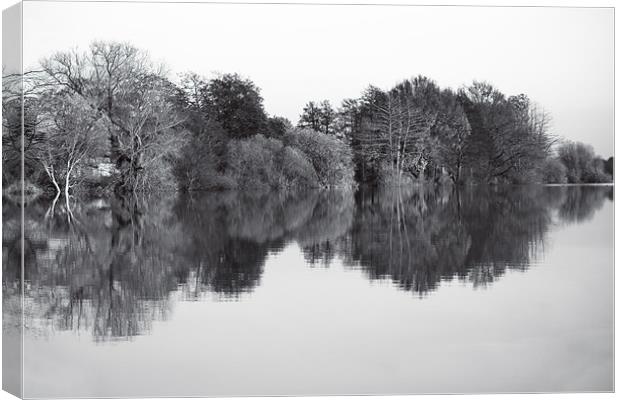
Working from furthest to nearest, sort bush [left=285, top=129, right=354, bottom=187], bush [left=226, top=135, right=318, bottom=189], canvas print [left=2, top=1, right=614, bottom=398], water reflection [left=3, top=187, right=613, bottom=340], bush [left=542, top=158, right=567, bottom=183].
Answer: bush [left=226, top=135, right=318, bottom=189]
bush [left=285, top=129, right=354, bottom=187]
bush [left=542, top=158, right=567, bottom=183]
water reflection [left=3, top=187, right=613, bottom=340]
canvas print [left=2, top=1, right=614, bottom=398]

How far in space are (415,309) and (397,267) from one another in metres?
3.57

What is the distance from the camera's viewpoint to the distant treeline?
12.2 meters

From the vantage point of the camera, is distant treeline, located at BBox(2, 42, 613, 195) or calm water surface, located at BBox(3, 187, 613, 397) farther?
distant treeline, located at BBox(2, 42, 613, 195)

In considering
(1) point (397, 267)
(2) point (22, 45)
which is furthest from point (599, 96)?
(2) point (22, 45)

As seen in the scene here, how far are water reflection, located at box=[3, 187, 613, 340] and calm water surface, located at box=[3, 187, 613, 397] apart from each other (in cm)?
6

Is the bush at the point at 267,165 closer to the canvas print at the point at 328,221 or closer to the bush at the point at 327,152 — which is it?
the canvas print at the point at 328,221

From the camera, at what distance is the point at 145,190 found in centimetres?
2167

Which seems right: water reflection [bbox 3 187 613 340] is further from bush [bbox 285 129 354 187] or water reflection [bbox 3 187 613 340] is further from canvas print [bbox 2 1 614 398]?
bush [bbox 285 129 354 187]

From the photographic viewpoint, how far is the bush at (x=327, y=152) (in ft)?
50.7

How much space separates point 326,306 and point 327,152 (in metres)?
6.79

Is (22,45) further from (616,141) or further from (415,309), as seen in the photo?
(616,141)

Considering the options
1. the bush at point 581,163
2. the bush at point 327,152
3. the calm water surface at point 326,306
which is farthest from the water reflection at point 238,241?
the bush at point 327,152

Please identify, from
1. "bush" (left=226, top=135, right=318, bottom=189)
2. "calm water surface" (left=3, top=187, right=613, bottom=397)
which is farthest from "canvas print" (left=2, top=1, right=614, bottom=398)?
"bush" (left=226, top=135, right=318, bottom=189)

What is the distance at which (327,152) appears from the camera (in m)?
16.7
